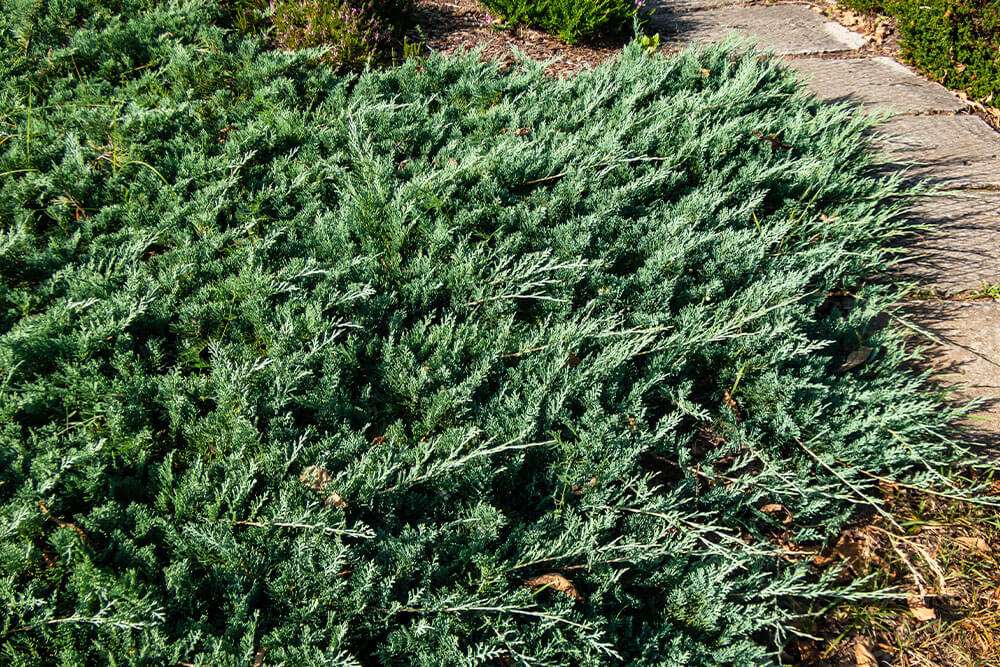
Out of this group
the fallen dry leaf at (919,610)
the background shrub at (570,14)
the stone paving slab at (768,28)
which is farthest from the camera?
the stone paving slab at (768,28)

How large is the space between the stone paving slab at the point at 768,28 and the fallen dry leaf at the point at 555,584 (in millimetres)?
4793

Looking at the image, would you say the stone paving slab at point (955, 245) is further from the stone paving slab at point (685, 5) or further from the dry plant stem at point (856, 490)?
the stone paving slab at point (685, 5)

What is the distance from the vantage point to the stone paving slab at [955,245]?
3.38 meters

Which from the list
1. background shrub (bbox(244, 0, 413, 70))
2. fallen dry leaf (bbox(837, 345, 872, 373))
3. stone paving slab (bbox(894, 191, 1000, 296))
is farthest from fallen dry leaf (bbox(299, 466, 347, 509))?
stone paving slab (bbox(894, 191, 1000, 296))

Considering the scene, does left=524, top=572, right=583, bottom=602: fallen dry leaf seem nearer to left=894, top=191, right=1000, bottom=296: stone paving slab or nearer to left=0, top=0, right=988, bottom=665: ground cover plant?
left=0, top=0, right=988, bottom=665: ground cover plant

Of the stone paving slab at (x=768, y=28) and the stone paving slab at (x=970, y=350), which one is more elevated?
the stone paving slab at (x=768, y=28)

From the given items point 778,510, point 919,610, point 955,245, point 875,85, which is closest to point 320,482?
point 778,510

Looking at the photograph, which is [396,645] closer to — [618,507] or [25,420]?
[618,507]

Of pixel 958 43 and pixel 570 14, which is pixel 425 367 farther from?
pixel 958 43

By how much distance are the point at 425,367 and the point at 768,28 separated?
5202 mm

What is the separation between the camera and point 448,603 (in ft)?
6.27

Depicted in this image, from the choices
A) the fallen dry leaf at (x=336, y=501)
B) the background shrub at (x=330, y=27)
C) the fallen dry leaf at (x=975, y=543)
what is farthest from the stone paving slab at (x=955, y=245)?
the background shrub at (x=330, y=27)

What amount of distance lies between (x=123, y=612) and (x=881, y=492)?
290 cm

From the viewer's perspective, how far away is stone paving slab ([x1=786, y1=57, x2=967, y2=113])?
461 cm
